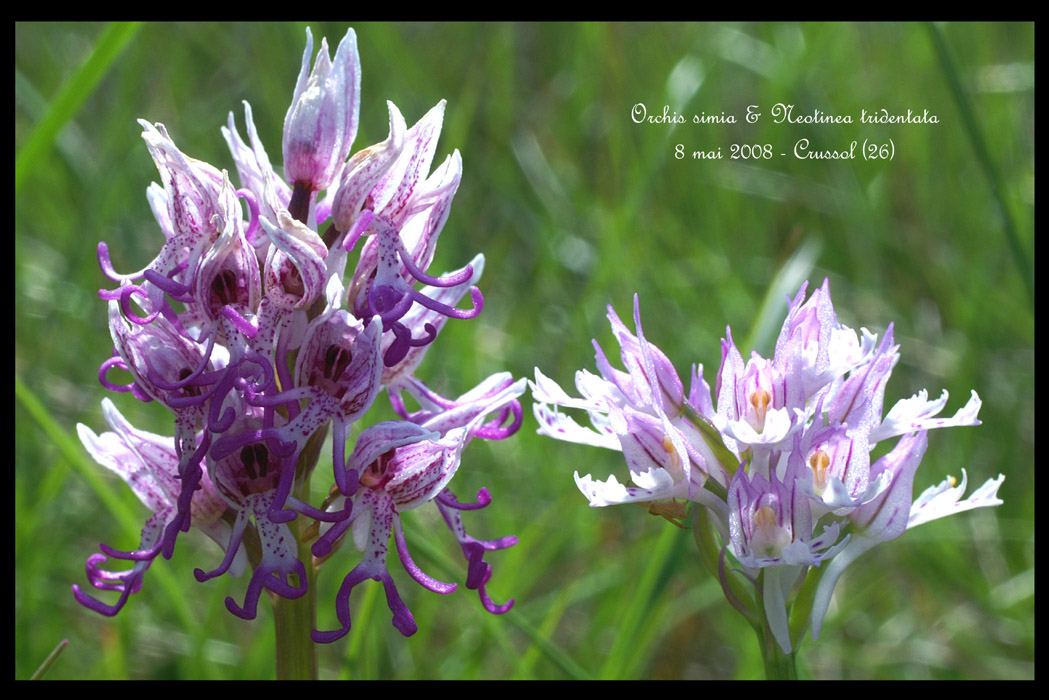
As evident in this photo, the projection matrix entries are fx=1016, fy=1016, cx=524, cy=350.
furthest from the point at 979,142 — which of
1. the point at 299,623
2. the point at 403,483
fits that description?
the point at 299,623

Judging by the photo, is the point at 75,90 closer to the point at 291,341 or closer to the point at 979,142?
the point at 291,341

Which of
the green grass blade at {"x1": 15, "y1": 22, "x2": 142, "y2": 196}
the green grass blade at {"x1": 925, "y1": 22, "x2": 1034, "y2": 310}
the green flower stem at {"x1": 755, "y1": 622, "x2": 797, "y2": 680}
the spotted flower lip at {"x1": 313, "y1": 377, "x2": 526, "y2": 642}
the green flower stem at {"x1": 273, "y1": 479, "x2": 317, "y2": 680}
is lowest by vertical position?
the green flower stem at {"x1": 273, "y1": 479, "x2": 317, "y2": 680}

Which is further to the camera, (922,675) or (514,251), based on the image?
(514,251)

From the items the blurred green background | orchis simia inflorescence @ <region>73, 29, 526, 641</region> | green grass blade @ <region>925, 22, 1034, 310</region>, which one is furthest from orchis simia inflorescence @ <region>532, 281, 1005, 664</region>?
green grass blade @ <region>925, 22, 1034, 310</region>

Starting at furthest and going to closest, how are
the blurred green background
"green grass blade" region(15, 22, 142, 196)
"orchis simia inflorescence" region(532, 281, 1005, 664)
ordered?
the blurred green background
"green grass blade" region(15, 22, 142, 196)
"orchis simia inflorescence" region(532, 281, 1005, 664)

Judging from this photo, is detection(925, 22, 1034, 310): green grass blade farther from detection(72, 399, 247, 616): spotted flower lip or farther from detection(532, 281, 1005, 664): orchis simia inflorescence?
detection(72, 399, 247, 616): spotted flower lip
